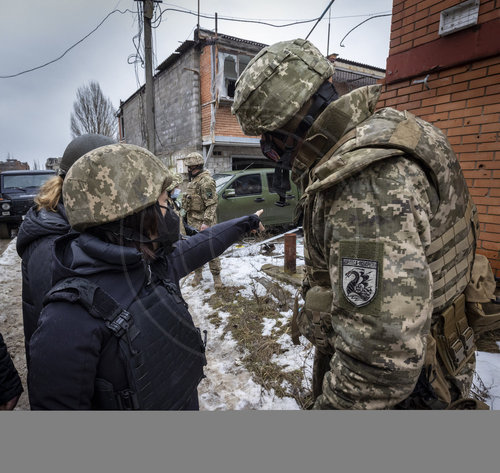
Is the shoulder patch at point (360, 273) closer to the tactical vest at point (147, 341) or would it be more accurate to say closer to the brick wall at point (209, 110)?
the tactical vest at point (147, 341)

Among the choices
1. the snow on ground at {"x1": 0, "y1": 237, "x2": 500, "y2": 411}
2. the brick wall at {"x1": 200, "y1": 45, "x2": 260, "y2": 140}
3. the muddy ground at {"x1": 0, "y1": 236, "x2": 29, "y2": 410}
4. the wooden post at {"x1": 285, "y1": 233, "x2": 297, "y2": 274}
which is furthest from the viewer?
the brick wall at {"x1": 200, "y1": 45, "x2": 260, "y2": 140}

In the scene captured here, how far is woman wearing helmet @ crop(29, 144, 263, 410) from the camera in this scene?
1029 mm

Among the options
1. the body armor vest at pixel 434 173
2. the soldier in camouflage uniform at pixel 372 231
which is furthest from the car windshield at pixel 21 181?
the body armor vest at pixel 434 173

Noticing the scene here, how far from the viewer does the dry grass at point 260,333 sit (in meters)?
2.52

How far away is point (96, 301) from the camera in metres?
1.08

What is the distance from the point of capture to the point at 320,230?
1.08m

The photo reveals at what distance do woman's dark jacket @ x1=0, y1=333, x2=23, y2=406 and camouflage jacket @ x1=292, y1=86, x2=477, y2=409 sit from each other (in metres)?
1.65

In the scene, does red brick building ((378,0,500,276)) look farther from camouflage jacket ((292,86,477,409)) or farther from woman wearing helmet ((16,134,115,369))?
woman wearing helmet ((16,134,115,369))

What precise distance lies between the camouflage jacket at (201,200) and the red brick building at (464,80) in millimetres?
3213

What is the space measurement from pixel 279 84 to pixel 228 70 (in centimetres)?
1172

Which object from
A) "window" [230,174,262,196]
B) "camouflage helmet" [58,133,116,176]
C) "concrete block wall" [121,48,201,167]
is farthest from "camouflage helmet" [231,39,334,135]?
"concrete block wall" [121,48,201,167]

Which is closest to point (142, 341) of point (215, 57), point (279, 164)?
point (279, 164)

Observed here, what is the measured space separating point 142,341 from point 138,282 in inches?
9.5

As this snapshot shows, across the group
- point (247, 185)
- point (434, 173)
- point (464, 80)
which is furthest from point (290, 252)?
point (434, 173)
